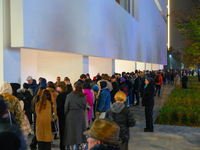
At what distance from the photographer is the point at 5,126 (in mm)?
2957

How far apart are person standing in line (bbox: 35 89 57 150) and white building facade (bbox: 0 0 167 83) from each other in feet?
12.4

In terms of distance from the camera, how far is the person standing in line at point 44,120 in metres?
5.17

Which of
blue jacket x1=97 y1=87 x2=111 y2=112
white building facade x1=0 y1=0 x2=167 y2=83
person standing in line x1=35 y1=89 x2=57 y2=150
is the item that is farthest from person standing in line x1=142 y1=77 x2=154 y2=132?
white building facade x1=0 y1=0 x2=167 y2=83

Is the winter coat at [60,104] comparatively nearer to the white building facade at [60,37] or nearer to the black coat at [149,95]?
the black coat at [149,95]

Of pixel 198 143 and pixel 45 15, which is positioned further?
pixel 45 15

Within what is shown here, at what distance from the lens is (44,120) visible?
519 cm

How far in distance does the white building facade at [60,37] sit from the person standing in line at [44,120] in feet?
12.4

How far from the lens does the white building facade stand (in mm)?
8469

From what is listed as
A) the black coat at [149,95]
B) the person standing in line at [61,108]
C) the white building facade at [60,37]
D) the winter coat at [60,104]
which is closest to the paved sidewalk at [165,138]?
the person standing in line at [61,108]

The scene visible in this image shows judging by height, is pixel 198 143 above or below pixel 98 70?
below

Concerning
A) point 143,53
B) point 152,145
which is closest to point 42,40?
point 152,145

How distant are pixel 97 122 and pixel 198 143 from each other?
18.3 feet

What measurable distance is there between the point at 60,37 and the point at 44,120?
22.0 ft

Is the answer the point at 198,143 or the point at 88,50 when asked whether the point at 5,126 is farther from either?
the point at 88,50
